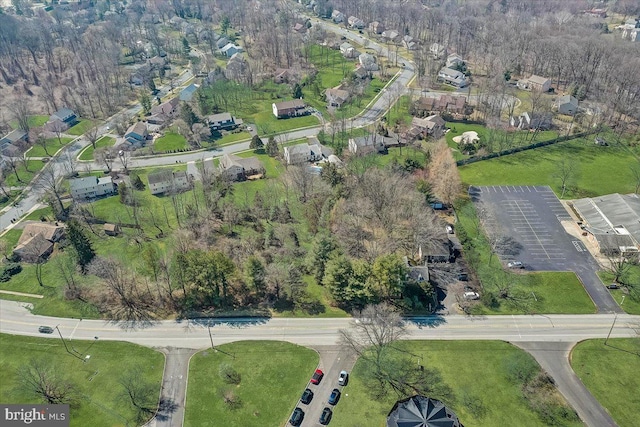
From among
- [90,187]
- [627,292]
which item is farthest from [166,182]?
[627,292]

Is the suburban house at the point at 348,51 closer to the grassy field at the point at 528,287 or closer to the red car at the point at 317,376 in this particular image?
the grassy field at the point at 528,287

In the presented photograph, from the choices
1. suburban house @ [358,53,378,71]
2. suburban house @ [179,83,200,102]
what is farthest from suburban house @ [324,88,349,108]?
suburban house @ [179,83,200,102]

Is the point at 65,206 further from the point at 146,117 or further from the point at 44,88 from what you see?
the point at 44,88

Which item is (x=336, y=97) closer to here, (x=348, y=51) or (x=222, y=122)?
(x=222, y=122)

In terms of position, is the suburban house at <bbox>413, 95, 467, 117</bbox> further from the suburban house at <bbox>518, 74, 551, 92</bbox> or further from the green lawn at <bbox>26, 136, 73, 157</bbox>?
the green lawn at <bbox>26, 136, 73, 157</bbox>

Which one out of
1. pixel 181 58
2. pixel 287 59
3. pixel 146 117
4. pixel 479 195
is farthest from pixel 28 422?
pixel 181 58

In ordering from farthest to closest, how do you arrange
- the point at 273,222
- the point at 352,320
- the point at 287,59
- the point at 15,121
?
1. the point at 287,59
2. the point at 15,121
3. the point at 273,222
4. the point at 352,320
